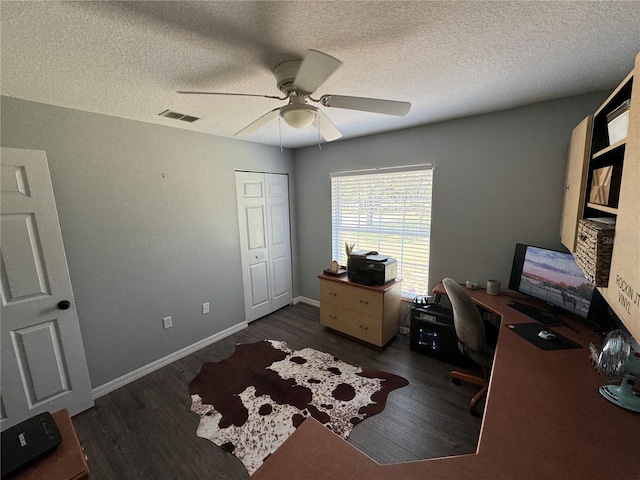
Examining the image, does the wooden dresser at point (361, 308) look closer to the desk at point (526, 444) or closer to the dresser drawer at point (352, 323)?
the dresser drawer at point (352, 323)

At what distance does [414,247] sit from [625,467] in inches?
89.4

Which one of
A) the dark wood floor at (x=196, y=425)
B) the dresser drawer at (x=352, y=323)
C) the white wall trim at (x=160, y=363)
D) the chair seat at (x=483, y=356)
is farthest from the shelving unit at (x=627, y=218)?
the white wall trim at (x=160, y=363)

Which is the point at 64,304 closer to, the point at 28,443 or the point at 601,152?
the point at 28,443

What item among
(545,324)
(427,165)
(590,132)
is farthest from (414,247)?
(590,132)

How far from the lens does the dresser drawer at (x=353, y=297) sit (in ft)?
9.00

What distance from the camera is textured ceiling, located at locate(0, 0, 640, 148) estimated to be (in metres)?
1.02

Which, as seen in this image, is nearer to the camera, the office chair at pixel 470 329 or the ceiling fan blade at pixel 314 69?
the ceiling fan blade at pixel 314 69

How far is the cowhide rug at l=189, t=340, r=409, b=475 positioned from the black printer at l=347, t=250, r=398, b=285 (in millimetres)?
898

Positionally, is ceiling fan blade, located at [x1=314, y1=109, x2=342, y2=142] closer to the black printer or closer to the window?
the window

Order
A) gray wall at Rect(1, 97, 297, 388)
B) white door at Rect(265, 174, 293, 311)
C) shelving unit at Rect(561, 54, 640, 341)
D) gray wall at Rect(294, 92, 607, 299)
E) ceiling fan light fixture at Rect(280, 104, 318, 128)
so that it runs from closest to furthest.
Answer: shelving unit at Rect(561, 54, 640, 341) → ceiling fan light fixture at Rect(280, 104, 318, 128) → gray wall at Rect(1, 97, 297, 388) → gray wall at Rect(294, 92, 607, 299) → white door at Rect(265, 174, 293, 311)

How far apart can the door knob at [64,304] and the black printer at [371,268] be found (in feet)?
8.22

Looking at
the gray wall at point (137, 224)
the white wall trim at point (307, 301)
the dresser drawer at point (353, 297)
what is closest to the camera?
the gray wall at point (137, 224)

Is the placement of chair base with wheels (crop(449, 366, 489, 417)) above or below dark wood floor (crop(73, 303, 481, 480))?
above

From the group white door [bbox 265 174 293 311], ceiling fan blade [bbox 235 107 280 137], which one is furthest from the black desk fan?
white door [bbox 265 174 293 311]
